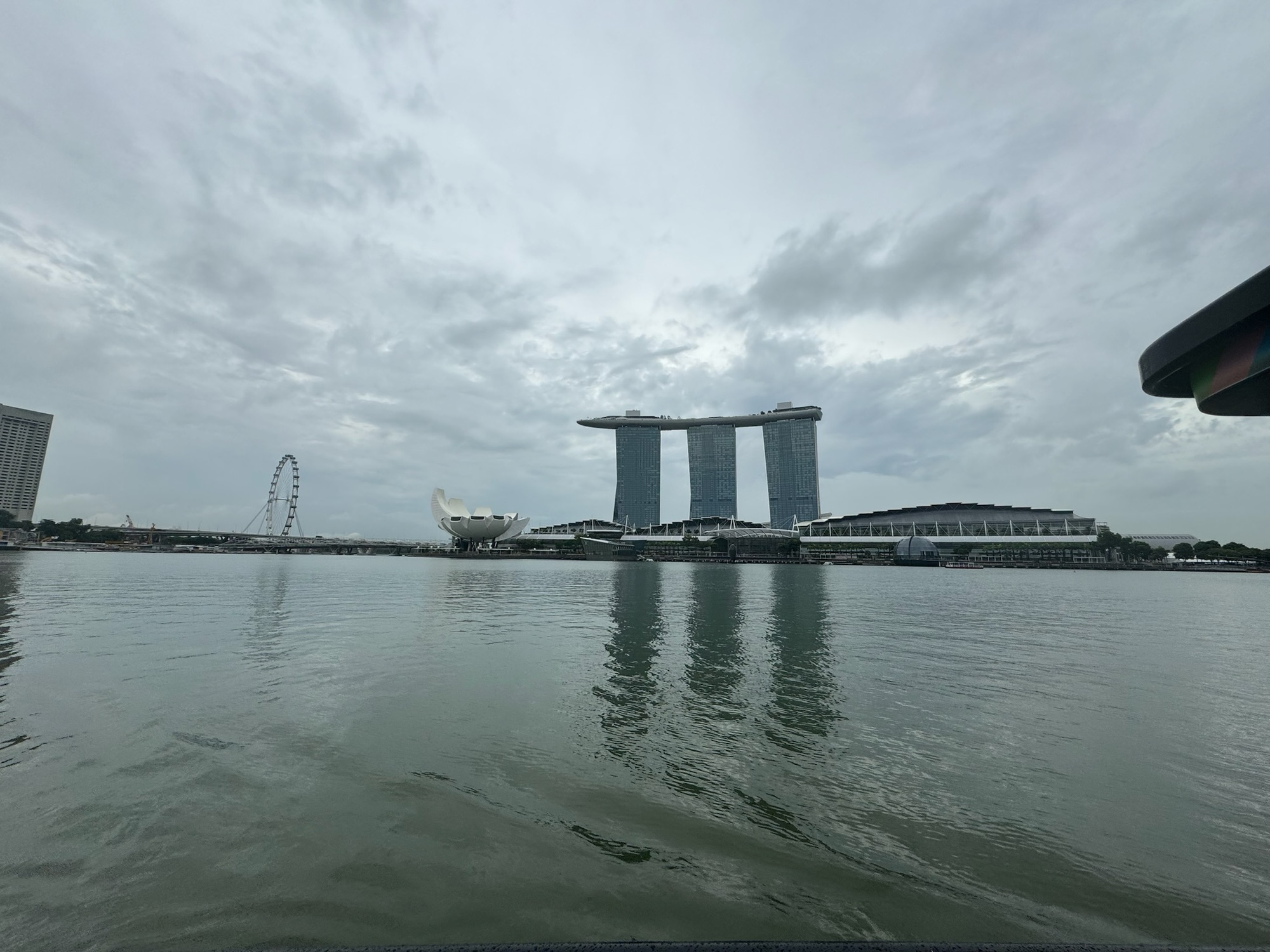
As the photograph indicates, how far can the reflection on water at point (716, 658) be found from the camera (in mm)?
10664

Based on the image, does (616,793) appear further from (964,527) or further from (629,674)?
(964,527)

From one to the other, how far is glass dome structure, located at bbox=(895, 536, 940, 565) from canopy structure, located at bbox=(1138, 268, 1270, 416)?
119 metres

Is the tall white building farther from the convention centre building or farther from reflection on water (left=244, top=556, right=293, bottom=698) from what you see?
the convention centre building

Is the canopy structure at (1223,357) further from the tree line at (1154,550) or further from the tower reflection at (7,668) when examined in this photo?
the tree line at (1154,550)

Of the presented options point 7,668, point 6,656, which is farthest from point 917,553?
point 7,668

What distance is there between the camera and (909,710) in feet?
34.6

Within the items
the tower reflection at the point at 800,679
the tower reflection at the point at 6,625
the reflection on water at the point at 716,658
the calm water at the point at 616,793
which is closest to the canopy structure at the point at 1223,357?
the calm water at the point at 616,793

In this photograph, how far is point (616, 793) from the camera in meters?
6.66

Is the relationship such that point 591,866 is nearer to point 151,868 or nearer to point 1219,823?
point 151,868

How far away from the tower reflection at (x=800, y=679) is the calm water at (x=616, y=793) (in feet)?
0.38

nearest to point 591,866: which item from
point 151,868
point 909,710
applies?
point 151,868

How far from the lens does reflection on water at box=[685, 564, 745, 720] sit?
10664 millimetres

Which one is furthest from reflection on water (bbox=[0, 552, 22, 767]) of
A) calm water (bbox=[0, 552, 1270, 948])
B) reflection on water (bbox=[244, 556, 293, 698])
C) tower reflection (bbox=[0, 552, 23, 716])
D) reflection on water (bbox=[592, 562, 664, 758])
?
reflection on water (bbox=[592, 562, 664, 758])

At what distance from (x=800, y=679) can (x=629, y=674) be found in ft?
12.7
